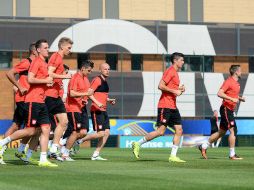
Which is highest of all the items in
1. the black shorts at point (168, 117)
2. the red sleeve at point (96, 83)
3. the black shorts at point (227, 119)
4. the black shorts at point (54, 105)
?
the red sleeve at point (96, 83)

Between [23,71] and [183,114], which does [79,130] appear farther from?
[183,114]

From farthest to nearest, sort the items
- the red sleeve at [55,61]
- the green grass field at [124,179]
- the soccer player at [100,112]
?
the soccer player at [100,112] → the red sleeve at [55,61] → the green grass field at [124,179]

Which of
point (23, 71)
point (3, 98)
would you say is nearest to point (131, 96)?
point (3, 98)

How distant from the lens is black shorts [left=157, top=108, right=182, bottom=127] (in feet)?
59.2

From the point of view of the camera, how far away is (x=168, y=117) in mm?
18078

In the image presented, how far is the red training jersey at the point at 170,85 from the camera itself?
1800cm

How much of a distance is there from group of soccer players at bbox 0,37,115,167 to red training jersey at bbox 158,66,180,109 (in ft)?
5.05

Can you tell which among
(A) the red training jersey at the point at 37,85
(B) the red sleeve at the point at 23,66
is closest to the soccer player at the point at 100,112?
(B) the red sleeve at the point at 23,66

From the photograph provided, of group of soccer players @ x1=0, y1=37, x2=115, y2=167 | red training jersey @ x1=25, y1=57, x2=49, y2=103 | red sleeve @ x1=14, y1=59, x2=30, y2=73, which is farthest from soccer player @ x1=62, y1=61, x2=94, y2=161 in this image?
red training jersey @ x1=25, y1=57, x2=49, y2=103

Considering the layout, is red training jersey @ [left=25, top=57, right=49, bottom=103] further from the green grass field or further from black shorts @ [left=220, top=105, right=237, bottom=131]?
black shorts @ [left=220, top=105, right=237, bottom=131]

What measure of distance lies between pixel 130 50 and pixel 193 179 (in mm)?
40633

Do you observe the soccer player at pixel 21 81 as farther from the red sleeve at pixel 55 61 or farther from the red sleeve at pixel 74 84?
the red sleeve at pixel 74 84

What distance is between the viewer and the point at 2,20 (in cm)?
4953

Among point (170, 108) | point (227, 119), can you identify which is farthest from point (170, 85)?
point (227, 119)
